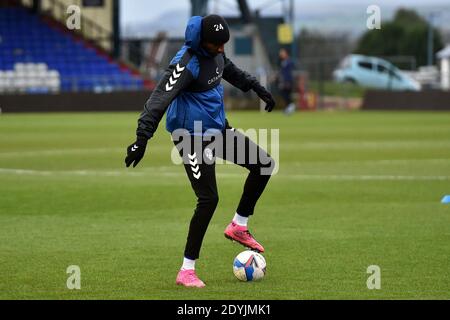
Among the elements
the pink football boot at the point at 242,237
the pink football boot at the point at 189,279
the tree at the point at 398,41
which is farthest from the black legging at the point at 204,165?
the tree at the point at 398,41

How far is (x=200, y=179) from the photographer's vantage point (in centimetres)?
936

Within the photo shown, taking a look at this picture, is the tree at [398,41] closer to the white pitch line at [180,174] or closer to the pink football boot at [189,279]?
the white pitch line at [180,174]

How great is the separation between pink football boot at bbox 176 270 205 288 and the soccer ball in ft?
1.31

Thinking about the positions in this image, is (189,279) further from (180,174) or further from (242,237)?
(180,174)

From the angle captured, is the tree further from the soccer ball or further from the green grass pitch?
the soccer ball

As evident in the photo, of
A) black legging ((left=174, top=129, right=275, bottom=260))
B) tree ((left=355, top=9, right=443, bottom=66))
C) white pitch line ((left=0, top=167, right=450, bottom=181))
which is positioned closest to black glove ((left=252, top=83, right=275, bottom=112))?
black legging ((left=174, top=129, right=275, bottom=260))

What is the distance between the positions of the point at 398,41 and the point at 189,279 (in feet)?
281

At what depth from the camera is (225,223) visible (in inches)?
526

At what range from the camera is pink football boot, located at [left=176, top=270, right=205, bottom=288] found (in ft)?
29.8

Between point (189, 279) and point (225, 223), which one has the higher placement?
point (189, 279)

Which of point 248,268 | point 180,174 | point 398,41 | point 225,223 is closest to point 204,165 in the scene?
point 248,268

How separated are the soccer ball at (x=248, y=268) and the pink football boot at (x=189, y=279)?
40 cm

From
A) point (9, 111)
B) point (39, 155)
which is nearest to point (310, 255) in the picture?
point (39, 155)
